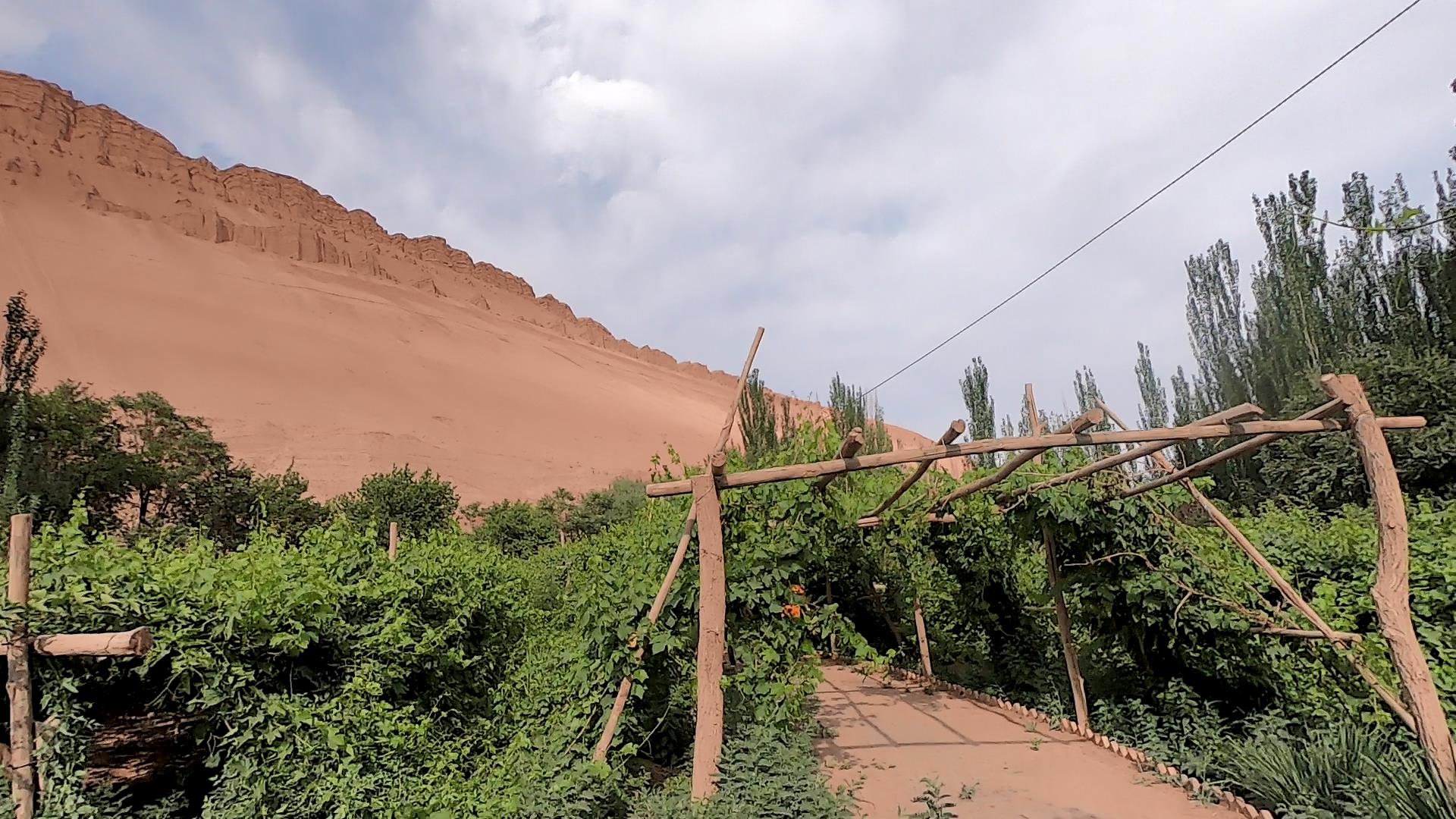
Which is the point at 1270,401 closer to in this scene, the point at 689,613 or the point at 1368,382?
the point at 1368,382

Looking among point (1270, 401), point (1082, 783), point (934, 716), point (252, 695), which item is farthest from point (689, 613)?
point (1270, 401)

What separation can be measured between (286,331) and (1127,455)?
46.5m

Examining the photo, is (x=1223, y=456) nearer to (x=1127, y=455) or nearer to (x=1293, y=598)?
(x=1127, y=455)

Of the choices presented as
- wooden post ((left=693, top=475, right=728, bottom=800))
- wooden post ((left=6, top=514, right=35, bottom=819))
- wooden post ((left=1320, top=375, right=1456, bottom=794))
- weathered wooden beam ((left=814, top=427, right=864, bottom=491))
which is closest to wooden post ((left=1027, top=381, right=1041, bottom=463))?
wooden post ((left=1320, top=375, right=1456, bottom=794))

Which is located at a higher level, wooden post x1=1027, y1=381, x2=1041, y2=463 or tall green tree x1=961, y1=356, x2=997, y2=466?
tall green tree x1=961, y1=356, x2=997, y2=466

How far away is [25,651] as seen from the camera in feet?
10.7

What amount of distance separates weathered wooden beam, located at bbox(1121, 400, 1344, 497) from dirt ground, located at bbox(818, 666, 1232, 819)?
1.97 metres

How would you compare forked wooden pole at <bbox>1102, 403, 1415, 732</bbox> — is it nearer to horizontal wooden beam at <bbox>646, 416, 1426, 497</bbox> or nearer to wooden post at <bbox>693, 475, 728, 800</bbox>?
horizontal wooden beam at <bbox>646, 416, 1426, 497</bbox>

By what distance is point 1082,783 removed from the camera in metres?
4.95

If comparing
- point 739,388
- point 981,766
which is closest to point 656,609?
point 739,388

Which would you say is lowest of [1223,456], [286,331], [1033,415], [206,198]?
[1223,456]

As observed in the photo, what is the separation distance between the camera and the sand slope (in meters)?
→ 33.8

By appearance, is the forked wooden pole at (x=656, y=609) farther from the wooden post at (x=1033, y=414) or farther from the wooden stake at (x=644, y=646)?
the wooden post at (x=1033, y=414)

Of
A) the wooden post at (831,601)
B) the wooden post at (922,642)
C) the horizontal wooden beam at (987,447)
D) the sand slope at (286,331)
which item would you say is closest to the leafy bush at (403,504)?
the wooden post at (831,601)
